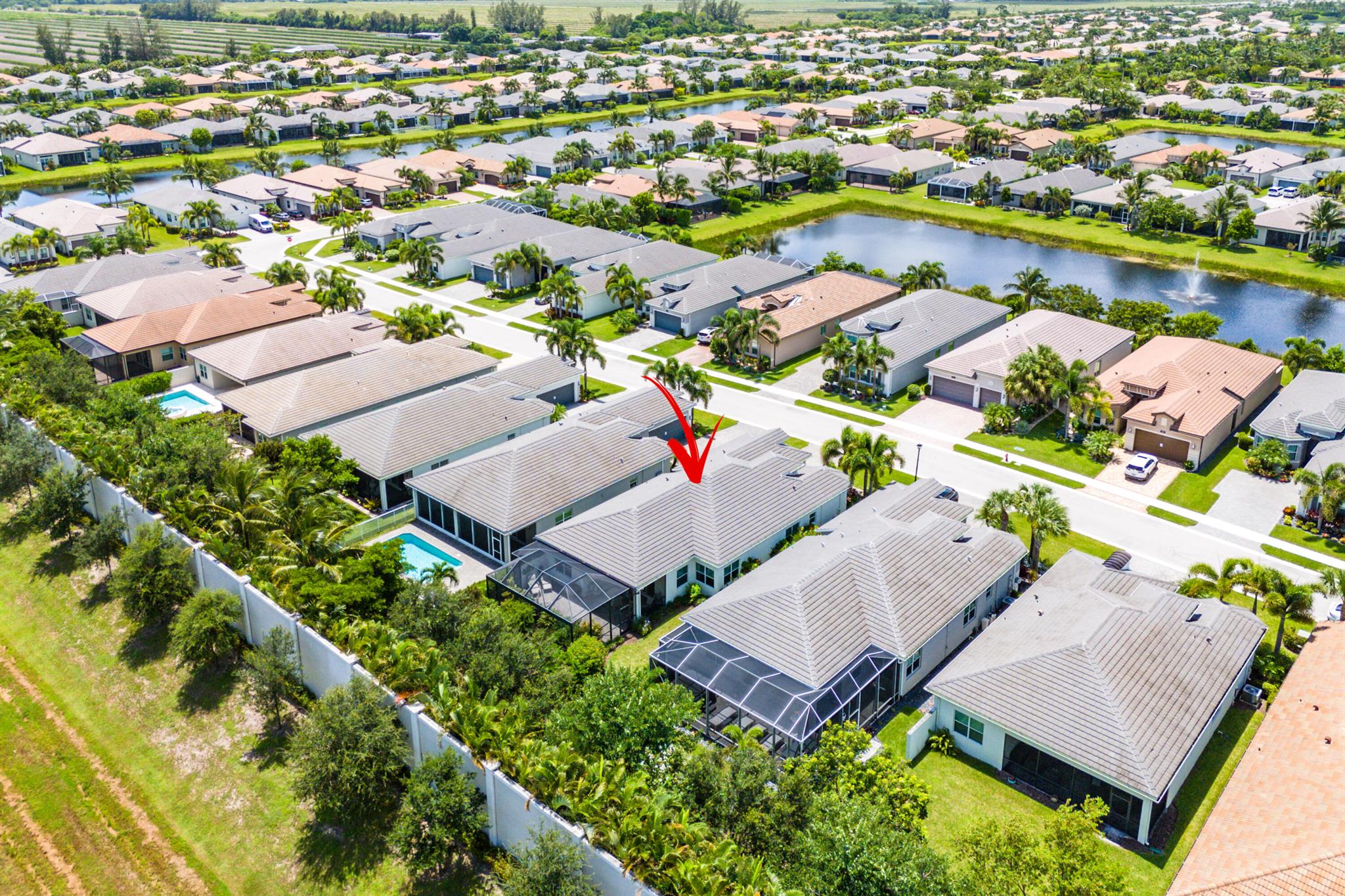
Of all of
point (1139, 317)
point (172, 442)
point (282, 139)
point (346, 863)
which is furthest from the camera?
point (282, 139)

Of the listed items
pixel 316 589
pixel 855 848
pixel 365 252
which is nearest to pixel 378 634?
pixel 316 589

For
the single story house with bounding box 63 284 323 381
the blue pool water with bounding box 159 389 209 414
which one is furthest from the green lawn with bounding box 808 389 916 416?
the single story house with bounding box 63 284 323 381

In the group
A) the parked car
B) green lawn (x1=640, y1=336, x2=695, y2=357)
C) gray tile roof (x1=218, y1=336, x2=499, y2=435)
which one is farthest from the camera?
green lawn (x1=640, y1=336, x2=695, y2=357)

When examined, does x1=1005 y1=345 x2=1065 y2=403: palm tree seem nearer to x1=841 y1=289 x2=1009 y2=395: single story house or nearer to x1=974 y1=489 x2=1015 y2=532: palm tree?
x1=841 y1=289 x2=1009 y2=395: single story house

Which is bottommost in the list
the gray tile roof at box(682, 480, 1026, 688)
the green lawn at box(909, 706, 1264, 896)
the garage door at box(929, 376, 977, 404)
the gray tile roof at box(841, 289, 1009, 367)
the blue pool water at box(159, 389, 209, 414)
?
the green lawn at box(909, 706, 1264, 896)

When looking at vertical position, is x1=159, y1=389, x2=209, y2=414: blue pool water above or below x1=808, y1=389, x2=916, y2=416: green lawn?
above

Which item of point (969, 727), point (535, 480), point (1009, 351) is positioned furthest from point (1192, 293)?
point (969, 727)

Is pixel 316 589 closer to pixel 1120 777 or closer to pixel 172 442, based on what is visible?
pixel 172 442
